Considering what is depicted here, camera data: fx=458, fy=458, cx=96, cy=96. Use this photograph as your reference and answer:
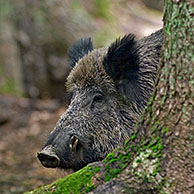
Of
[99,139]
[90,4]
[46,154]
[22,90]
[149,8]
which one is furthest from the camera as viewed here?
[149,8]

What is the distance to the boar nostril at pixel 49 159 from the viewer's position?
4.97 metres

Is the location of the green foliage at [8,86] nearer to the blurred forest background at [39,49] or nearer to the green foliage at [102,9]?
the blurred forest background at [39,49]

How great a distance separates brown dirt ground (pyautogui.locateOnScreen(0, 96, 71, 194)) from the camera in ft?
28.3

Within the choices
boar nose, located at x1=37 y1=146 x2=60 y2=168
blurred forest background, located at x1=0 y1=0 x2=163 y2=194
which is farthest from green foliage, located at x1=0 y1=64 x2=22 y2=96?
boar nose, located at x1=37 y1=146 x2=60 y2=168

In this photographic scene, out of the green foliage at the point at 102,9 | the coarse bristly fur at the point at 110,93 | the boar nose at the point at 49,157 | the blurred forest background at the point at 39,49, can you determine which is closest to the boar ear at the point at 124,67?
the coarse bristly fur at the point at 110,93

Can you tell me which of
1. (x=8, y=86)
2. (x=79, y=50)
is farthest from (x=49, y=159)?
(x=8, y=86)

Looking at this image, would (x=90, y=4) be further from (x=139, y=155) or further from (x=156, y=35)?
(x=139, y=155)

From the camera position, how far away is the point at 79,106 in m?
5.63

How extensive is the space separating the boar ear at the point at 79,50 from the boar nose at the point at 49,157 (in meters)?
1.88

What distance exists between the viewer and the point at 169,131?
3.48 meters

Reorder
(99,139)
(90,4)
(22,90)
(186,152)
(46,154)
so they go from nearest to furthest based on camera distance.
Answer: (186,152)
(46,154)
(99,139)
(22,90)
(90,4)

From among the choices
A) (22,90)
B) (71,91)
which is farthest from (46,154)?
(22,90)

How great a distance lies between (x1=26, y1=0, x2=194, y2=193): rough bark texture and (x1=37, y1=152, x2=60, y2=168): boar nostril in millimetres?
1263

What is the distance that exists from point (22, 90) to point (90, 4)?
3.98 m
